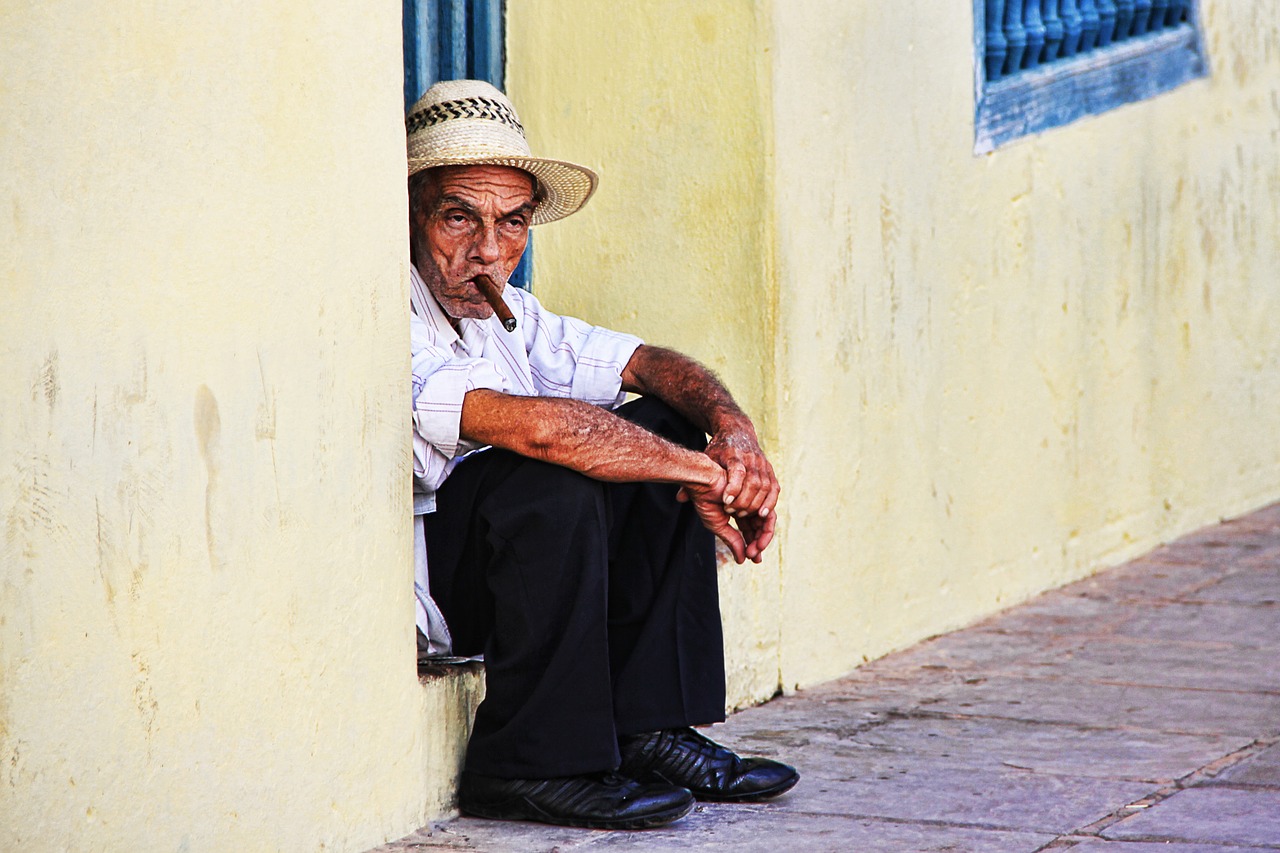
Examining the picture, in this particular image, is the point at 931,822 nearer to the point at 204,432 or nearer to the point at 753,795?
the point at 753,795

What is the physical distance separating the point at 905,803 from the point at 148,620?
4.79 feet

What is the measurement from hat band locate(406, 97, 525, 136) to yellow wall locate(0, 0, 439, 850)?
1.30 feet

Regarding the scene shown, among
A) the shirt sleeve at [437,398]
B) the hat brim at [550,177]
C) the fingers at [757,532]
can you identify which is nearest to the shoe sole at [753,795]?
the fingers at [757,532]

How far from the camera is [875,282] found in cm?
467

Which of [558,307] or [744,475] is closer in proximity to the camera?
[744,475]

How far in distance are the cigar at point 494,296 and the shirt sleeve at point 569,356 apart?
10.4 inches

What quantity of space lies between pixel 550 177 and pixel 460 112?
247 mm

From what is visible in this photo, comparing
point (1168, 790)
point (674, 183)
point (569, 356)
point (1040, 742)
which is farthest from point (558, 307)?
point (1168, 790)

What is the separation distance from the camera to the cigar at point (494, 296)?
3598 millimetres

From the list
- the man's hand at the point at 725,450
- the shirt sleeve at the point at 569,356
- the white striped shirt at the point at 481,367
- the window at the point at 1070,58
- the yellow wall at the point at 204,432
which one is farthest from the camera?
the window at the point at 1070,58

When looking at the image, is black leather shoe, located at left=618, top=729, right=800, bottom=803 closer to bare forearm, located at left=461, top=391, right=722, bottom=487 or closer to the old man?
the old man

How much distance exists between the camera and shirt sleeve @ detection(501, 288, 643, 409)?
3.90 metres

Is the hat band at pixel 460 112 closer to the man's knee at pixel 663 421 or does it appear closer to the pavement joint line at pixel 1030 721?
the man's knee at pixel 663 421

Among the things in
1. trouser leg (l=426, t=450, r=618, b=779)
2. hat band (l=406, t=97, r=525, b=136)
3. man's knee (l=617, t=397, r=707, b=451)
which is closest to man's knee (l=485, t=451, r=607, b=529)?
trouser leg (l=426, t=450, r=618, b=779)
